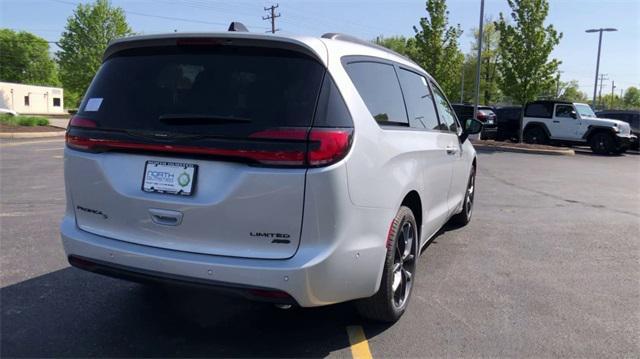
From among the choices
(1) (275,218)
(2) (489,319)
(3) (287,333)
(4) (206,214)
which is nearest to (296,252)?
(1) (275,218)

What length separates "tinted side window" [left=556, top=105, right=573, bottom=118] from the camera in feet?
70.3

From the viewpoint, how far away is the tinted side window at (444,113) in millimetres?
5152

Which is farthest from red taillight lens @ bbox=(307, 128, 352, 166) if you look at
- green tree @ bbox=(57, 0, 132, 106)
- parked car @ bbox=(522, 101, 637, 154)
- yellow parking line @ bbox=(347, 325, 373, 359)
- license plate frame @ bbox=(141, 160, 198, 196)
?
green tree @ bbox=(57, 0, 132, 106)

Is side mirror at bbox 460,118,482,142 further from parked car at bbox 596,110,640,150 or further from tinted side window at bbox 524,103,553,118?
parked car at bbox 596,110,640,150

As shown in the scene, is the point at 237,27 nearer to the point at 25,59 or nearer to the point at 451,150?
the point at 451,150

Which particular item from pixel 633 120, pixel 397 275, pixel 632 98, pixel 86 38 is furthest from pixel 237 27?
pixel 632 98

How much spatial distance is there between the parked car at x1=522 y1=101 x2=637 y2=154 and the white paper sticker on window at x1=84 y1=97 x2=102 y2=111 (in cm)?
2100

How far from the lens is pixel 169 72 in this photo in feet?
10.3

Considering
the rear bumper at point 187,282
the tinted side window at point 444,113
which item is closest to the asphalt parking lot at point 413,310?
the rear bumper at point 187,282

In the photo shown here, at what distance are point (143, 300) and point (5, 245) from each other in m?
2.32

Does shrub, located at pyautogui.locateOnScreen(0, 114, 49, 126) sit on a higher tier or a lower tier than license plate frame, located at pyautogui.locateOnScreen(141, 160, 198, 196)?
lower

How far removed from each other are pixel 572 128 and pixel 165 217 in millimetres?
21398

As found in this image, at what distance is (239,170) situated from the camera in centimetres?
282

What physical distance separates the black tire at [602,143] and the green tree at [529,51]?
3157mm
